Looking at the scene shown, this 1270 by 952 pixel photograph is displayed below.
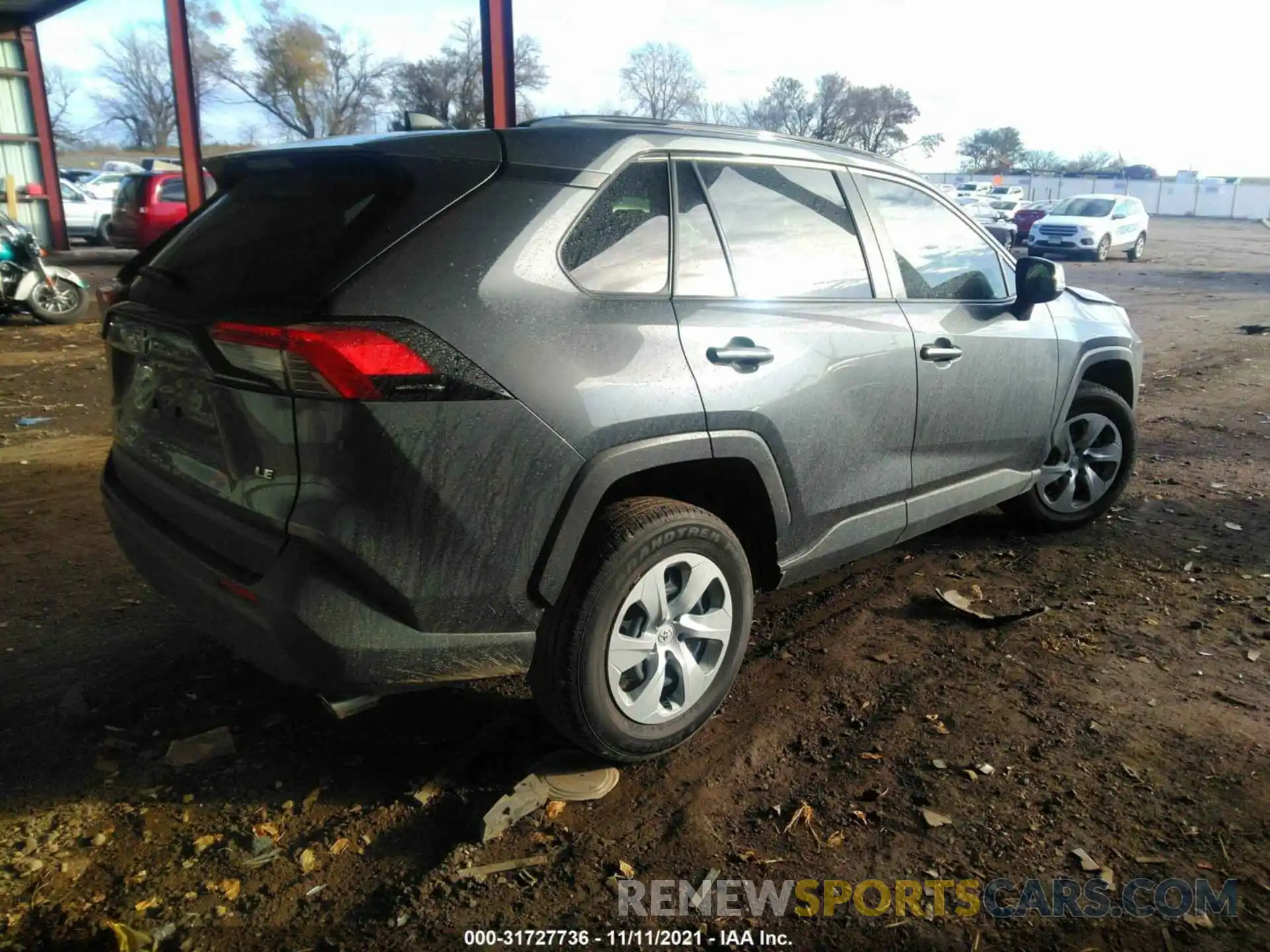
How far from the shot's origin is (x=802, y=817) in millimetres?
2711

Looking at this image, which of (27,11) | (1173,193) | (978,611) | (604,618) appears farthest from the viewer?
(1173,193)

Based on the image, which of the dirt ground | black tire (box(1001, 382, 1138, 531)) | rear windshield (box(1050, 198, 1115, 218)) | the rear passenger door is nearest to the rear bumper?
the dirt ground

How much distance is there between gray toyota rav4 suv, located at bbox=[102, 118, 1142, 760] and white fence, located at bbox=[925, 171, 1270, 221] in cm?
Answer: 6711

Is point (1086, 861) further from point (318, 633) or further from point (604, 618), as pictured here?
point (318, 633)

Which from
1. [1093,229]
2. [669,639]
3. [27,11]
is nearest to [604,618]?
[669,639]

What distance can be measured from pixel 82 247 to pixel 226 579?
1037 inches

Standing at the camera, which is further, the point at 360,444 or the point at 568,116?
the point at 568,116

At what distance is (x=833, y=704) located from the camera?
3.32 metres

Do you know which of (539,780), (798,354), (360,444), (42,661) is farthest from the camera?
(42,661)

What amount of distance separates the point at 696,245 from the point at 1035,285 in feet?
6.17

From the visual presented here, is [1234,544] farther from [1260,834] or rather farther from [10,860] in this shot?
[10,860]

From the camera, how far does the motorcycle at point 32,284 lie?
10898 millimetres

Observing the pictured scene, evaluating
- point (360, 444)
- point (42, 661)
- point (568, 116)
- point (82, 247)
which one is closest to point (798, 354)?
point (568, 116)

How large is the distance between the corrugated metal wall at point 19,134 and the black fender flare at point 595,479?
61.5 feet
